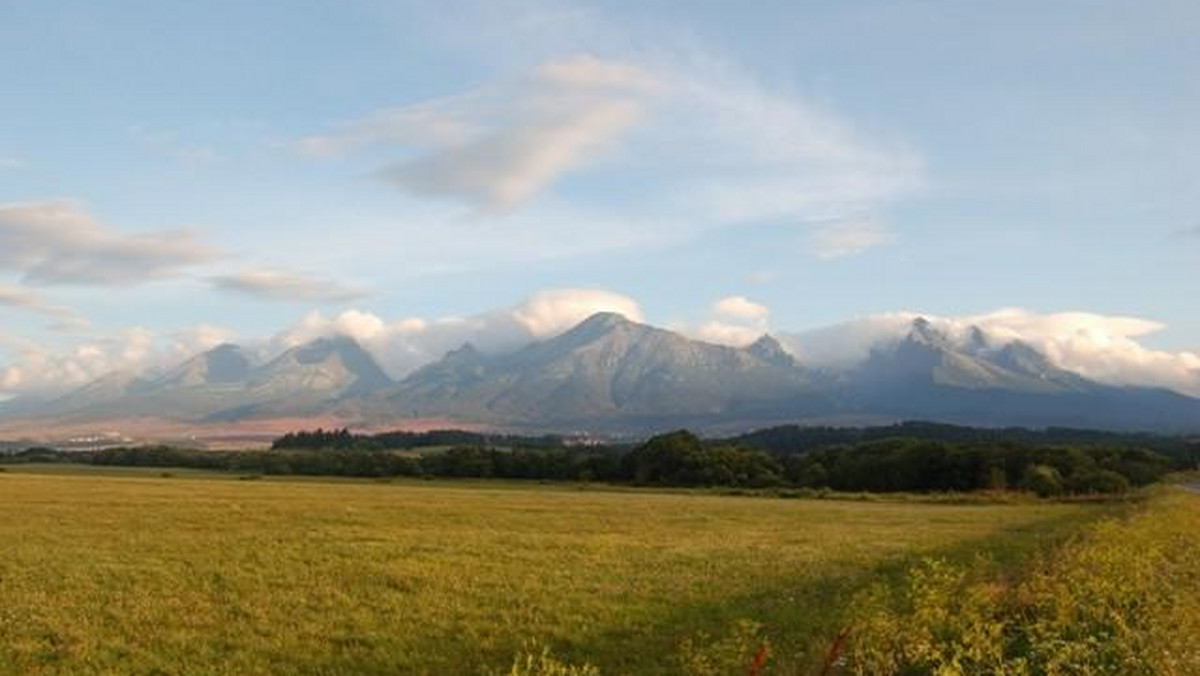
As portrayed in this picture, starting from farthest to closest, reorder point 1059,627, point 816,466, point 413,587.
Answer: point 816,466
point 413,587
point 1059,627

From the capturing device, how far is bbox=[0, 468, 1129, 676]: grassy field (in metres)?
19.8

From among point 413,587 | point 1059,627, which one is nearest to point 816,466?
point 413,587

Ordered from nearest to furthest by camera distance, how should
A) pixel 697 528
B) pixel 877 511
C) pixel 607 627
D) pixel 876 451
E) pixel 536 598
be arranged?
pixel 607 627 < pixel 536 598 < pixel 697 528 < pixel 877 511 < pixel 876 451

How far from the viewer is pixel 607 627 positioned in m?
22.6

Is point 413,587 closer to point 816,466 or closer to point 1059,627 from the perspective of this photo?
point 1059,627

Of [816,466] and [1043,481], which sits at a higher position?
[816,466]

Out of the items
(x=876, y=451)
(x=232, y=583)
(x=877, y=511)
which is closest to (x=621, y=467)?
(x=876, y=451)

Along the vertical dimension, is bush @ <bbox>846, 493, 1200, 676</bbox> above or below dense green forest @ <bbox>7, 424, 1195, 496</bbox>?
above

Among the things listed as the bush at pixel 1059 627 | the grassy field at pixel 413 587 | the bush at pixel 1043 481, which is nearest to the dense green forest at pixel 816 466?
the bush at pixel 1043 481

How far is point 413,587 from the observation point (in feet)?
88.6

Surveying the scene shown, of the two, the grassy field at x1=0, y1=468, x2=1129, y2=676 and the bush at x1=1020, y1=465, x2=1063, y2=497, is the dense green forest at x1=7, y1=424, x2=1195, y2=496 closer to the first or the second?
the bush at x1=1020, y1=465, x2=1063, y2=497

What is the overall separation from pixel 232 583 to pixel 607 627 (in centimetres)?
1058

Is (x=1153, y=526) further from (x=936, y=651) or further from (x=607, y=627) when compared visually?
(x=936, y=651)

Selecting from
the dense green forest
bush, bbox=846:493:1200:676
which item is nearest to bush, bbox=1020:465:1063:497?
the dense green forest
